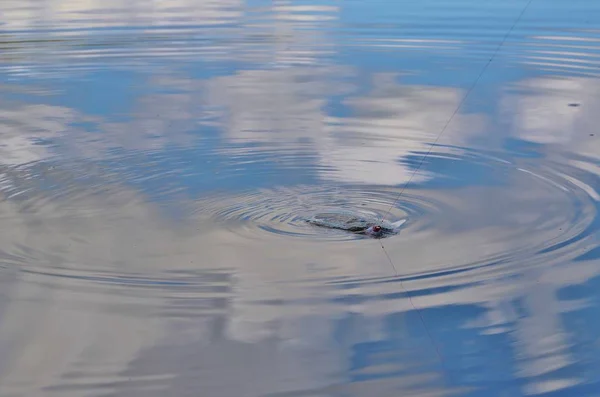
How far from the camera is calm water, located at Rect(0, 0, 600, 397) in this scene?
139 inches

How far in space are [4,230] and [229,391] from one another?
1862 millimetres

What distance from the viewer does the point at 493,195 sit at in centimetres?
514

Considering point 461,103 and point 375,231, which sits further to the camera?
point 461,103

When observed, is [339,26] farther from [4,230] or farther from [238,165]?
[4,230]

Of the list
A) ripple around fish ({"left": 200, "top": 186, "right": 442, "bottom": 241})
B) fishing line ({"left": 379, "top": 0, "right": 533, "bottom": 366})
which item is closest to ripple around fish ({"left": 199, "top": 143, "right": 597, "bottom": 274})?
ripple around fish ({"left": 200, "top": 186, "right": 442, "bottom": 241})

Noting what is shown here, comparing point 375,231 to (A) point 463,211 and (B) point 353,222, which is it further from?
(A) point 463,211

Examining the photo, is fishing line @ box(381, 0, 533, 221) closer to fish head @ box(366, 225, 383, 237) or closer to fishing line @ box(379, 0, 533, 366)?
fishing line @ box(379, 0, 533, 366)

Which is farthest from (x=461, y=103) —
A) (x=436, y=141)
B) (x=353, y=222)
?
(x=353, y=222)

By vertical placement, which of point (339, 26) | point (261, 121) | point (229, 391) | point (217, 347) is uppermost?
point (339, 26)

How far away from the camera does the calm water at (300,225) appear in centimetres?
354

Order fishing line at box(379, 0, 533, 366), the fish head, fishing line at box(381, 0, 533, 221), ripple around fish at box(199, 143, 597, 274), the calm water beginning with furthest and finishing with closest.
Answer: fishing line at box(381, 0, 533, 221) → the fish head → ripple around fish at box(199, 143, 597, 274) → fishing line at box(379, 0, 533, 366) → the calm water

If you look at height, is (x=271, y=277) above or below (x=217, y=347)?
above

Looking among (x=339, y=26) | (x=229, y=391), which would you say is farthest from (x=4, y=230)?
(x=339, y=26)

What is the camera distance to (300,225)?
15.6 feet
